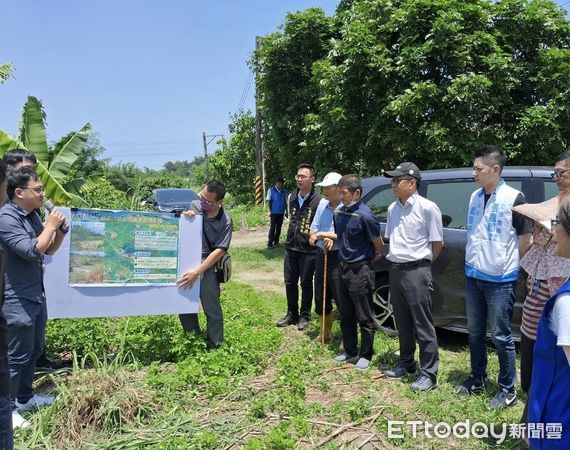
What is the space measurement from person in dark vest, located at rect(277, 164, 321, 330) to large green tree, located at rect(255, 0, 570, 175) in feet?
8.56

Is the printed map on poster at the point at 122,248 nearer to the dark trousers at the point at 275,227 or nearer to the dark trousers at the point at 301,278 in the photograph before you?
the dark trousers at the point at 301,278

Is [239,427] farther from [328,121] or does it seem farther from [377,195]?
[328,121]

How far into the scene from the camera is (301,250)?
5742 millimetres

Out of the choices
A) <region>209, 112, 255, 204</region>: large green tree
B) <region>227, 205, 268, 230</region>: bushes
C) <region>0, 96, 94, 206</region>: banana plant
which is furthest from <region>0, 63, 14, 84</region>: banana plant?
<region>209, 112, 255, 204</region>: large green tree

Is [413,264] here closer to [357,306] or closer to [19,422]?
[357,306]

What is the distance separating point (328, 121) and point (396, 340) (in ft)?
16.7

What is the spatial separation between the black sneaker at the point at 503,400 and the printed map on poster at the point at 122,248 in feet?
9.37

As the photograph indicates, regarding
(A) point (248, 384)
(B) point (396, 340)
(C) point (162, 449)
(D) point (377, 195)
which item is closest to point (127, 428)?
(C) point (162, 449)

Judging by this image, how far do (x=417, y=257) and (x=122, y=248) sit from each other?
258 centimetres

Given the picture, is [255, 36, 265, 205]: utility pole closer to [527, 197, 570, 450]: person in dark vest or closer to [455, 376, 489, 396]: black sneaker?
[455, 376, 489, 396]: black sneaker

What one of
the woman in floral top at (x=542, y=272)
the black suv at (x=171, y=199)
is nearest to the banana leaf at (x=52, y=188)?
the woman in floral top at (x=542, y=272)

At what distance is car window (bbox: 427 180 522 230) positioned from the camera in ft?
15.6

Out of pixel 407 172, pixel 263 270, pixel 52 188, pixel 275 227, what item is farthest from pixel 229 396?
pixel 275 227

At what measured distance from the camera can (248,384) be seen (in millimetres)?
4066
